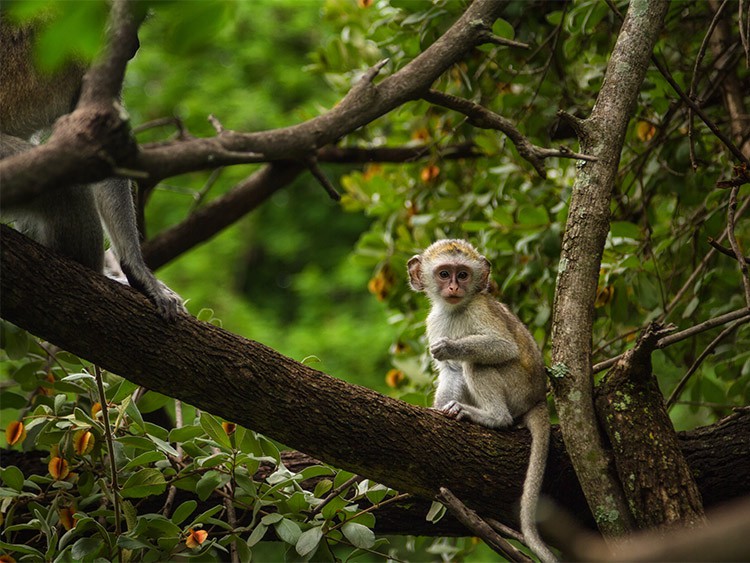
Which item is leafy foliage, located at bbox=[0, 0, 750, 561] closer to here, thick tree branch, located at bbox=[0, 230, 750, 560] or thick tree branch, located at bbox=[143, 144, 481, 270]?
thick tree branch, located at bbox=[143, 144, 481, 270]

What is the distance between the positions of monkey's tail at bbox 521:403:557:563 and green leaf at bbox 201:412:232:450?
143 centimetres

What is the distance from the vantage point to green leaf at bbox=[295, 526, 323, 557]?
4340mm

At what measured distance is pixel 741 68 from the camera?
6578mm

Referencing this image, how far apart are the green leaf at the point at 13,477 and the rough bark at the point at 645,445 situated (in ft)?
9.19

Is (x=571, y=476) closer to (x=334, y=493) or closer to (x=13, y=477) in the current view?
(x=334, y=493)

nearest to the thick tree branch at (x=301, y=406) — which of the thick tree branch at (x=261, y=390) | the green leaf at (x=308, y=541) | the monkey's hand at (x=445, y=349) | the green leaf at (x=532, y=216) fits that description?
the thick tree branch at (x=261, y=390)

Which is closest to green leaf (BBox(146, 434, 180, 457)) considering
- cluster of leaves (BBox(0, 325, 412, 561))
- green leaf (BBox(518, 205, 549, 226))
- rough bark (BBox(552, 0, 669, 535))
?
cluster of leaves (BBox(0, 325, 412, 561))

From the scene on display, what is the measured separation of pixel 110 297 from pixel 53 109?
110 cm

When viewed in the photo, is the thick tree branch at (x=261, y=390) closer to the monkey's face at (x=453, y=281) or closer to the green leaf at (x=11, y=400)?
the monkey's face at (x=453, y=281)

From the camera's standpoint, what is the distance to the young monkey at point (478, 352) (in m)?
5.04

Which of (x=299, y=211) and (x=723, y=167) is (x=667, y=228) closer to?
(x=723, y=167)

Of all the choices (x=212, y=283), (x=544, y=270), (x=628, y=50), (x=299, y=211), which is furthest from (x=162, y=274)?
(x=628, y=50)

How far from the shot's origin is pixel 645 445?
4164 mm

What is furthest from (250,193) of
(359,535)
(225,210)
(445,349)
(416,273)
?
(359,535)
